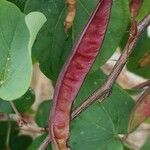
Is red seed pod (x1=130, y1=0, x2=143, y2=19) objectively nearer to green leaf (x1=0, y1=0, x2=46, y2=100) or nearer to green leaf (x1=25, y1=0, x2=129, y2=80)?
green leaf (x1=25, y1=0, x2=129, y2=80)

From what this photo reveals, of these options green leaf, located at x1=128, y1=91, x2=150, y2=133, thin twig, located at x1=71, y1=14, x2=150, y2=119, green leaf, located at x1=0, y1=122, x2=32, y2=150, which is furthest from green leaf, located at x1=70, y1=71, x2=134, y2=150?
green leaf, located at x1=0, y1=122, x2=32, y2=150

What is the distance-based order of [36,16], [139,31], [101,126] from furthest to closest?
[101,126] < [139,31] < [36,16]

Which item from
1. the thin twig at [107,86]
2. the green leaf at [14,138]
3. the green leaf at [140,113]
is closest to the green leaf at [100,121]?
the green leaf at [140,113]

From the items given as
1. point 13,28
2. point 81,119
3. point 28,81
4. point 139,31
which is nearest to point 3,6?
point 13,28

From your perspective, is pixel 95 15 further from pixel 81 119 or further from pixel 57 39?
pixel 81 119

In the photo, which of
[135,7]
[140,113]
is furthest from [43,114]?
[135,7]

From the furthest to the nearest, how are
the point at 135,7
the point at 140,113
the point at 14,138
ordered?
the point at 14,138 → the point at 140,113 → the point at 135,7

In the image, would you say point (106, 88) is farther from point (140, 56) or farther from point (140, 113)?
point (140, 56)
